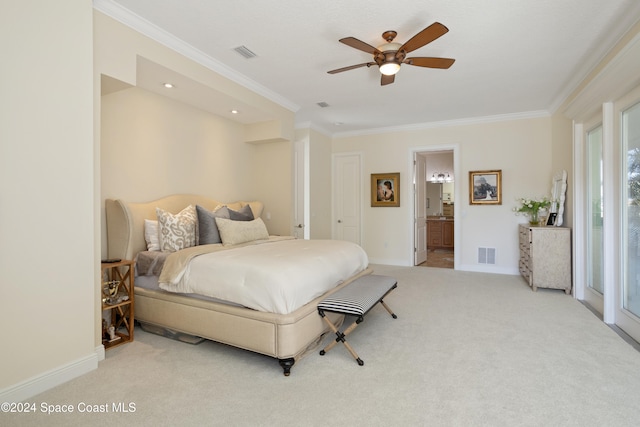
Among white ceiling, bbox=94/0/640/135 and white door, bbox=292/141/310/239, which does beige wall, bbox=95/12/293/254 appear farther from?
white door, bbox=292/141/310/239

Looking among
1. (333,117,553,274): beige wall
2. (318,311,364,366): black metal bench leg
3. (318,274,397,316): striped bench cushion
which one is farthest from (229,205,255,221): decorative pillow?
(333,117,553,274): beige wall

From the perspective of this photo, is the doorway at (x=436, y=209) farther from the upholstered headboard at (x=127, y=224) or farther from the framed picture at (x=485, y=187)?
the upholstered headboard at (x=127, y=224)

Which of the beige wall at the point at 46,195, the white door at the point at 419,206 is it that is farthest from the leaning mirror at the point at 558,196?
the beige wall at the point at 46,195

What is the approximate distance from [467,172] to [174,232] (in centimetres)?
494

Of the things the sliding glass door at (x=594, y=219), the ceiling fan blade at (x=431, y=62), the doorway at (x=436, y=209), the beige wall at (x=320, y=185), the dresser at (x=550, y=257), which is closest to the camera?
→ the ceiling fan blade at (x=431, y=62)

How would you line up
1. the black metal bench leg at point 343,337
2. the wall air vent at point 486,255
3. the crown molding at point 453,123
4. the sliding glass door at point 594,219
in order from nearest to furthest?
the black metal bench leg at point 343,337, the sliding glass door at point 594,219, the crown molding at point 453,123, the wall air vent at point 486,255

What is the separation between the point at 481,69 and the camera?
362 centimetres

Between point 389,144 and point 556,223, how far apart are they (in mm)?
3111

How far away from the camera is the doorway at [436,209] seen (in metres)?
6.58

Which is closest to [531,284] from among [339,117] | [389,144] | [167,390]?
[389,144]

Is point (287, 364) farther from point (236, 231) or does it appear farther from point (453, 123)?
point (453, 123)

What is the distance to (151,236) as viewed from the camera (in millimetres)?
3354

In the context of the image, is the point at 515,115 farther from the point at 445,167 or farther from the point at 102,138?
the point at 102,138

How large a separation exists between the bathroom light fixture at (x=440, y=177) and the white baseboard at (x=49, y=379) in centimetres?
874
